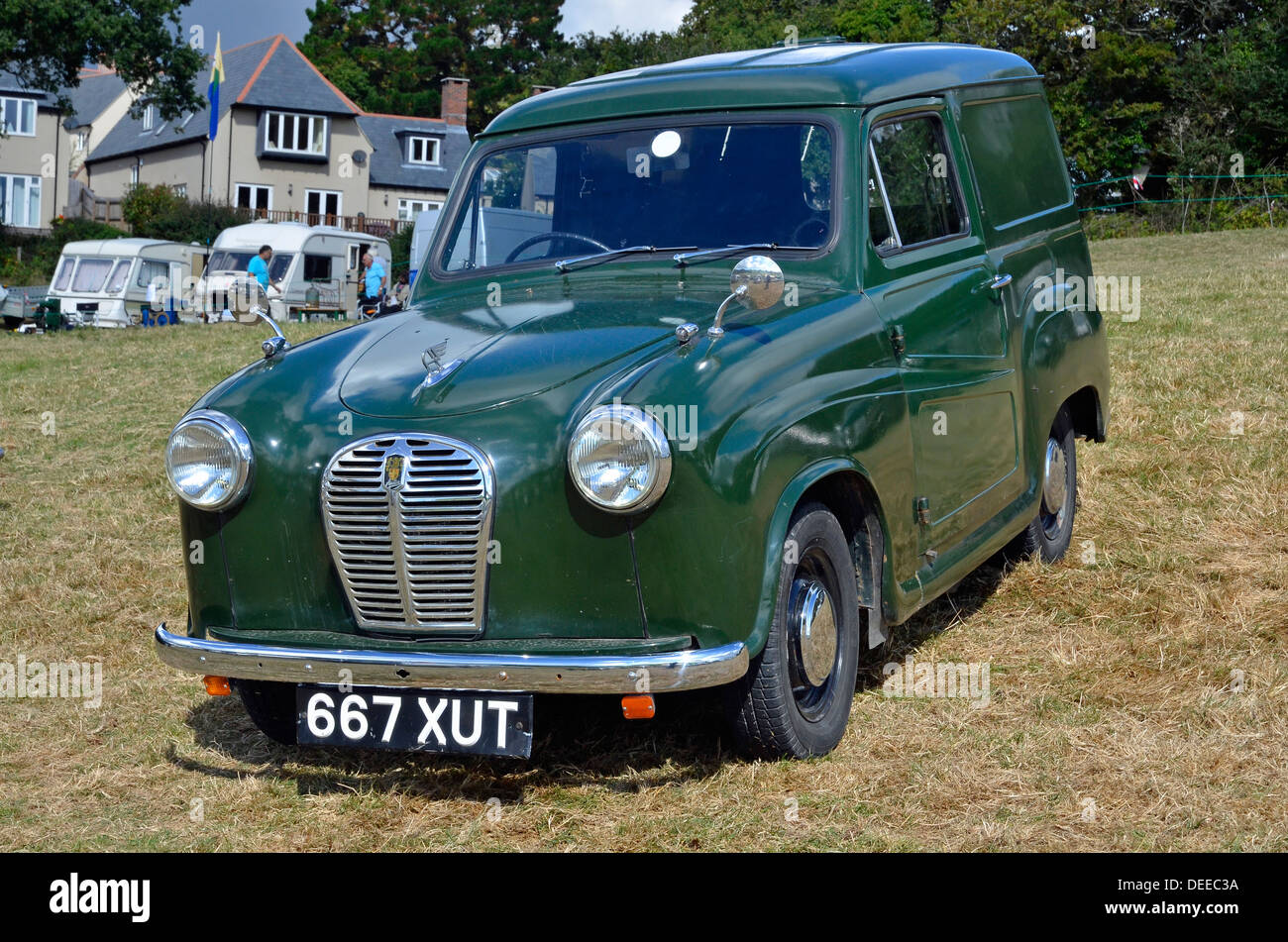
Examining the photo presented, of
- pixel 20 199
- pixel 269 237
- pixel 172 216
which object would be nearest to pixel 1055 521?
pixel 269 237

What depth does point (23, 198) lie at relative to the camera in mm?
49531

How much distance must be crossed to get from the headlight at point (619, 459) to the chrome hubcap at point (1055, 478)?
10.3 ft

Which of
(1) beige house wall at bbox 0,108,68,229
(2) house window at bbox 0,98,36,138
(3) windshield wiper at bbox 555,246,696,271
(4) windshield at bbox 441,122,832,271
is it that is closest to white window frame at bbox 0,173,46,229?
(1) beige house wall at bbox 0,108,68,229

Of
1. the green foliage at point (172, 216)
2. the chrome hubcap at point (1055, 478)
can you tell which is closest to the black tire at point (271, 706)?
the chrome hubcap at point (1055, 478)

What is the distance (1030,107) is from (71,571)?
5.14m

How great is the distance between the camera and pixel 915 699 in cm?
485

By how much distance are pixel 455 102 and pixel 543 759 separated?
51.4 m

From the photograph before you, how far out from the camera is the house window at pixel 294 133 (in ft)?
156

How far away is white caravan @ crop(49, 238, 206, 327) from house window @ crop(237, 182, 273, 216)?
814 inches

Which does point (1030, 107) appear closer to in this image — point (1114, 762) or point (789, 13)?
point (1114, 762)

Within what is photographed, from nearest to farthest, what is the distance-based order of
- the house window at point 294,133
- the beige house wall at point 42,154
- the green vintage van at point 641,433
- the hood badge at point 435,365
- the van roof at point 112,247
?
the green vintage van at point 641,433 < the hood badge at point 435,365 < the van roof at point 112,247 < the house window at point 294,133 < the beige house wall at point 42,154

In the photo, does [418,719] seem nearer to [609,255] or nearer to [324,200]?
[609,255]

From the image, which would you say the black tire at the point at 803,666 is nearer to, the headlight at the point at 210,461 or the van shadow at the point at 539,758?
the van shadow at the point at 539,758
